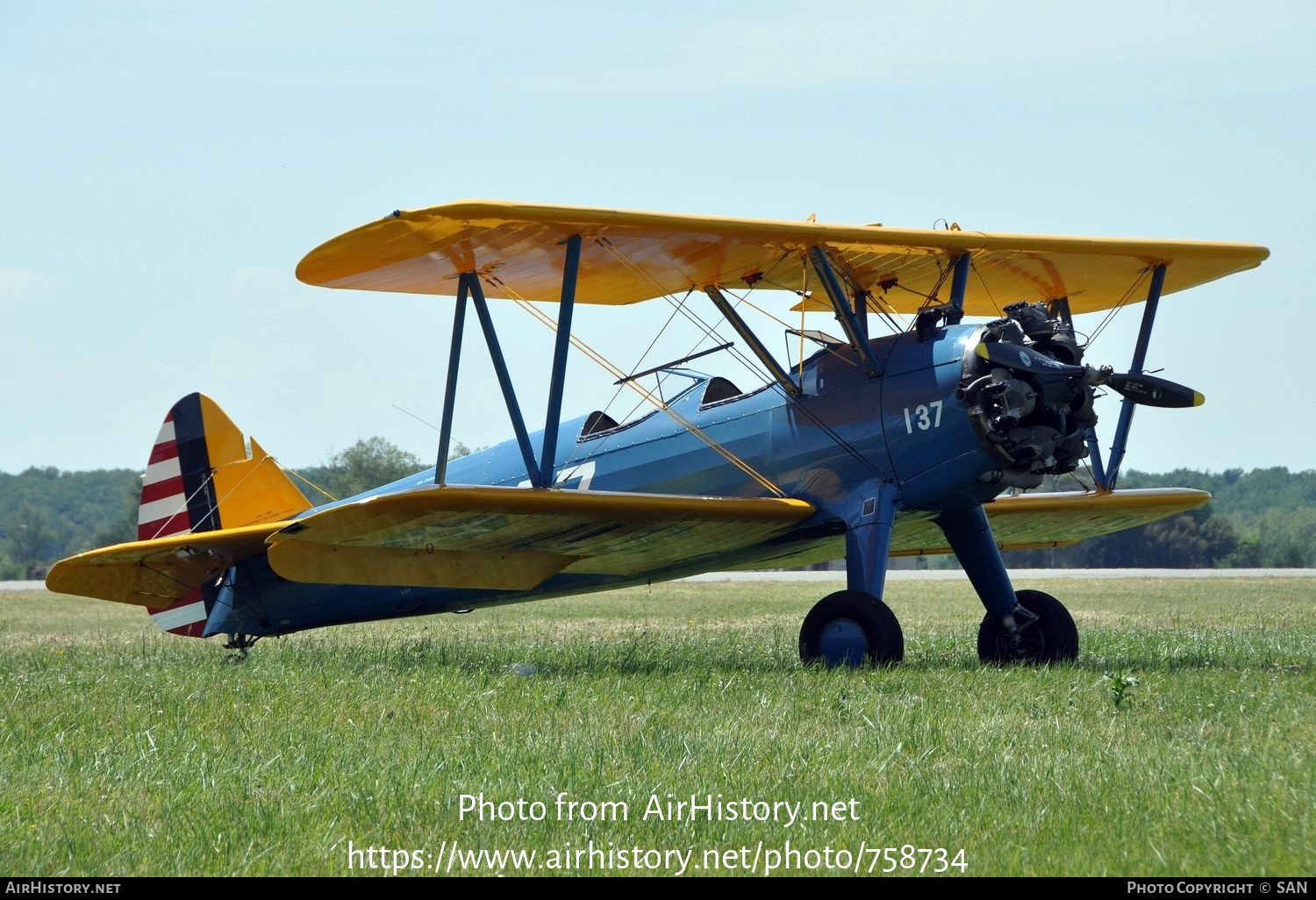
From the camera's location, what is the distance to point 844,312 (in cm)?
977

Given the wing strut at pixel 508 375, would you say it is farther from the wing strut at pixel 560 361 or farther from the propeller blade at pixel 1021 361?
the propeller blade at pixel 1021 361

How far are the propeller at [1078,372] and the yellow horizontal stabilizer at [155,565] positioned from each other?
18.1ft

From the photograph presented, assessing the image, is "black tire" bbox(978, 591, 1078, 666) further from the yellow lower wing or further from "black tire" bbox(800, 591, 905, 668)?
"black tire" bbox(800, 591, 905, 668)

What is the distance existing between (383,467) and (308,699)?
57197mm

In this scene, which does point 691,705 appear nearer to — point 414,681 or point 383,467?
point 414,681

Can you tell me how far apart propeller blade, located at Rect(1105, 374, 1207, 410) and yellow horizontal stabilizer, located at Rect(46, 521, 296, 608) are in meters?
6.32

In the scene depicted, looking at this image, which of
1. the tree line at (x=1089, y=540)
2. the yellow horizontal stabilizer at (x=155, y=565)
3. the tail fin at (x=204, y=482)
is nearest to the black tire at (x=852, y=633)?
the yellow horizontal stabilizer at (x=155, y=565)

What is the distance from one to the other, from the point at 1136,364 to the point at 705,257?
3.42 m

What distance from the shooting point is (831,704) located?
287 inches

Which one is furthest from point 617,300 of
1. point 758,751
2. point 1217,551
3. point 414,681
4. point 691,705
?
point 1217,551

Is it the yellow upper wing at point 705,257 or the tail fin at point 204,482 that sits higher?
the yellow upper wing at point 705,257

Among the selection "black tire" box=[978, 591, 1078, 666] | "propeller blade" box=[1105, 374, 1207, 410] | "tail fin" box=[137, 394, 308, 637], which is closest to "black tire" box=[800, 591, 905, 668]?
"black tire" box=[978, 591, 1078, 666]

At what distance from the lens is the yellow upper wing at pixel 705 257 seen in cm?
935

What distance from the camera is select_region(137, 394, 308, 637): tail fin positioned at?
1276 cm
